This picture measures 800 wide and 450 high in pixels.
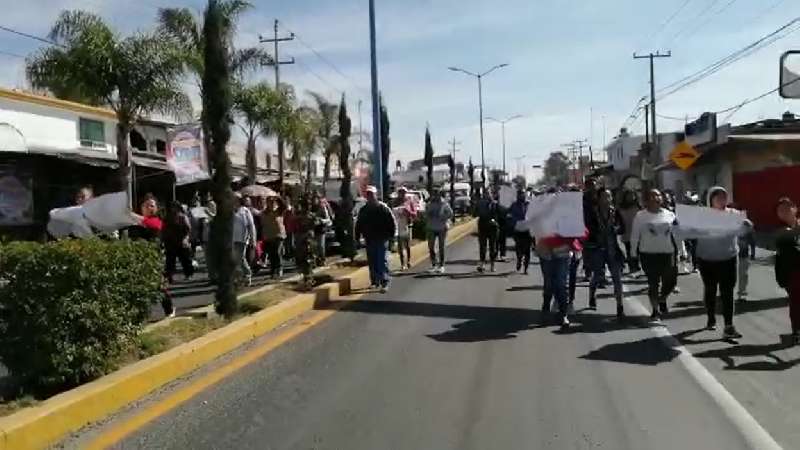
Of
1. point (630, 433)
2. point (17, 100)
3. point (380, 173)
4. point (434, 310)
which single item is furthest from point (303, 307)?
point (17, 100)

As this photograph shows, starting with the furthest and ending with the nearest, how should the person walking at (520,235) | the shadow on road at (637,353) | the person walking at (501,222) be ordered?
1. the person walking at (501,222)
2. the person walking at (520,235)
3. the shadow on road at (637,353)

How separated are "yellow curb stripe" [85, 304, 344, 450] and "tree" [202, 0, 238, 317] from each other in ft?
3.18

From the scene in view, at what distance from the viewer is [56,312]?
6.86 meters

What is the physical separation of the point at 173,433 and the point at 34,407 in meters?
0.94

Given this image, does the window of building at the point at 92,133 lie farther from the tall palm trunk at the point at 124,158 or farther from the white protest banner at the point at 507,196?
the white protest banner at the point at 507,196

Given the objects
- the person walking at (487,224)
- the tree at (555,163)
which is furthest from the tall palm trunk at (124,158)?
the tree at (555,163)

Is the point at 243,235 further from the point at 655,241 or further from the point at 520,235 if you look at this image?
the point at 655,241

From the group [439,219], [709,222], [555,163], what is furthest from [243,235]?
[555,163]

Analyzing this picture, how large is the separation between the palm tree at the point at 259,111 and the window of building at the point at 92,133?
9796 millimetres

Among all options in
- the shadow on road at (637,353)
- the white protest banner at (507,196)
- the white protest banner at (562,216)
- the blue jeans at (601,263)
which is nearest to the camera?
the shadow on road at (637,353)

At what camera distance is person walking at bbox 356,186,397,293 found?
15.4 metres

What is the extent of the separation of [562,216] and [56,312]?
647 cm

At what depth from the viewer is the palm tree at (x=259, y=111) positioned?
3881 centimetres

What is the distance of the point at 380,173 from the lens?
25.2 meters
